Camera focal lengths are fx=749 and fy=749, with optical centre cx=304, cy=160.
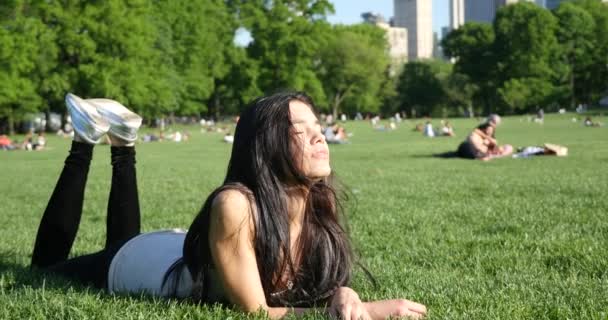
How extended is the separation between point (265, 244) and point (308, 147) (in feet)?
1.55

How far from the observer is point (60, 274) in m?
4.46

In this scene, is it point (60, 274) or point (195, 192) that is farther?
point (195, 192)

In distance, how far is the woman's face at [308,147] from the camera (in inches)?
131

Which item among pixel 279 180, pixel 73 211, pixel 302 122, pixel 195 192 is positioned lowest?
pixel 195 192

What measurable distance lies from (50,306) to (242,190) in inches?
46.4

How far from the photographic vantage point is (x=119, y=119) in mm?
4852

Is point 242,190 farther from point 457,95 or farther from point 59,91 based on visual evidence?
point 457,95

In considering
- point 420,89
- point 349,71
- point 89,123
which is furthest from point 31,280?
point 420,89

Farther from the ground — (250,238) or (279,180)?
(279,180)

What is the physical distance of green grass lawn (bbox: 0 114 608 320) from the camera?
11.8 feet

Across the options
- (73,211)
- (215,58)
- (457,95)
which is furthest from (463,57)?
(73,211)

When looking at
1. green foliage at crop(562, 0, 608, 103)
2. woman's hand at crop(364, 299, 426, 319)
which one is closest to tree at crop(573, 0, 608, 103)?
green foliage at crop(562, 0, 608, 103)

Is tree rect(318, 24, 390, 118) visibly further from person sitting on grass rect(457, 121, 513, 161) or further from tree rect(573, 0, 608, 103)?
person sitting on grass rect(457, 121, 513, 161)

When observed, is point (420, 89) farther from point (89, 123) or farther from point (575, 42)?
point (89, 123)
